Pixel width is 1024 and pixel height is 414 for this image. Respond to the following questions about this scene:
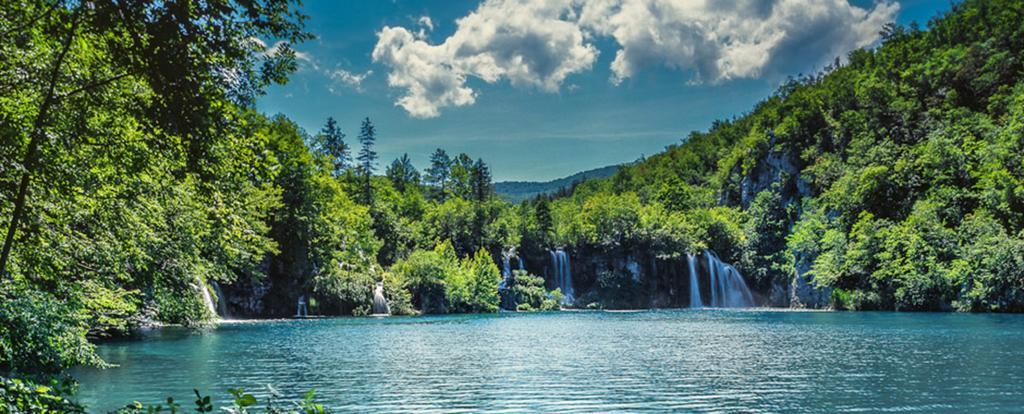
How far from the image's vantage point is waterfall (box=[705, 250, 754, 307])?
76125mm

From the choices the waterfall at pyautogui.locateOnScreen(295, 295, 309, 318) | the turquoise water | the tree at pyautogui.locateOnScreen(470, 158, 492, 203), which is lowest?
the turquoise water

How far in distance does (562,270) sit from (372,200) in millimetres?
23907

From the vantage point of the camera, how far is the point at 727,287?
76.8m

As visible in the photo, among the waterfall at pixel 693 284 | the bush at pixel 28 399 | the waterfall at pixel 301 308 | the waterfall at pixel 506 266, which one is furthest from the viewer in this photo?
the waterfall at pixel 693 284

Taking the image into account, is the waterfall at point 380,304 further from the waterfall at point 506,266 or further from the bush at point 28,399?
the bush at point 28,399

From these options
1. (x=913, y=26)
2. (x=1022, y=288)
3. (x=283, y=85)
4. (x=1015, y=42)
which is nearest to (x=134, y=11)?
(x=283, y=85)

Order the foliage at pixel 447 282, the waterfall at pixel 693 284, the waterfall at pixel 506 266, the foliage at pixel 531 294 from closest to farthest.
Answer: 1. the foliage at pixel 447 282
2. the foliage at pixel 531 294
3. the waterfall at pixel 506 266
4. the waterfall at pixel 693 284

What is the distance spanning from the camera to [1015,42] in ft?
226

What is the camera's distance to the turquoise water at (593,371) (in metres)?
14.0

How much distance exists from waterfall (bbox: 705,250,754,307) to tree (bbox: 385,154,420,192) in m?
51.9

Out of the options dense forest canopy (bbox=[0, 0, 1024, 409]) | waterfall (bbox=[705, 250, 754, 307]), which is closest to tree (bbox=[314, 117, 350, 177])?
dense forest canopy (bbox=[0, 0, 1024, 409])

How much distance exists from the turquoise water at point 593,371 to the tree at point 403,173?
81.2 metres

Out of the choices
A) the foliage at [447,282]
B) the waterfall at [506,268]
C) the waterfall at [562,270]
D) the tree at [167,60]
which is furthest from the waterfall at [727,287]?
the tree at [167,60]

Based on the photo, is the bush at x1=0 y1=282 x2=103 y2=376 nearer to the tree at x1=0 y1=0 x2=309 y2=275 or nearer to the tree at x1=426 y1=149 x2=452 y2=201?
the tree at x1=0 y1=0 x2=309 y2=275
